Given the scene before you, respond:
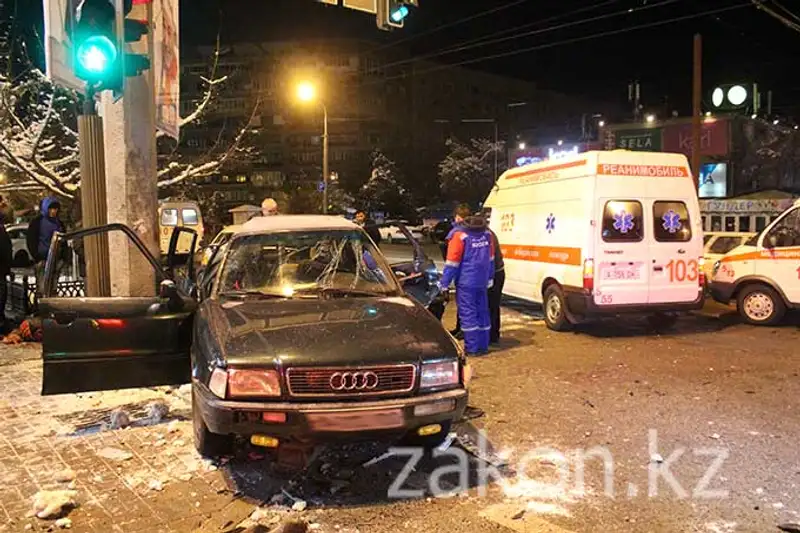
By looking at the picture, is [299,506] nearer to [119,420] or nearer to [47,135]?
[119,420]

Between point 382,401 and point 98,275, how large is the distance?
4243mm

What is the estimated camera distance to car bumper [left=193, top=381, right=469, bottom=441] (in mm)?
4098

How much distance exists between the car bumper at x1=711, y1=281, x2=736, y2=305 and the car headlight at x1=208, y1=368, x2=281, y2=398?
30.2 ft

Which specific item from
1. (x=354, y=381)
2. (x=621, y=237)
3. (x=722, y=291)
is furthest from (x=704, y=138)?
(x=354, y=381)

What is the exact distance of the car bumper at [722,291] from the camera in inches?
436

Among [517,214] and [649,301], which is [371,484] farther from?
[517,214]

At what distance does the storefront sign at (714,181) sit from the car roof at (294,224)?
25.7 m

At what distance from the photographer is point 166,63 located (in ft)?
27.9

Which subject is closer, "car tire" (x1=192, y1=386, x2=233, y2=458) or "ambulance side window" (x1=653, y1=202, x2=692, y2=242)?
"car tire" (x1=192, y1=386, x2=233, y2=458)

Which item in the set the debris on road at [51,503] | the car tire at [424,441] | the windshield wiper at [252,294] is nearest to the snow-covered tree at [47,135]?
the windshield wiper at [252,294]

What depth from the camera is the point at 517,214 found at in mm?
11703

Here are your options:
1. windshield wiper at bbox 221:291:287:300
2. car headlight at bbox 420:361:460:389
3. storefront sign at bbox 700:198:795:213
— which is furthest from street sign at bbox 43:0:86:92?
storefront sign at bbox 700:198:795:213

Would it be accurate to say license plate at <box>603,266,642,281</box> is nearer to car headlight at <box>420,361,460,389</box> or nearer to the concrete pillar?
car headlight at <box>420,361,460,389</box>

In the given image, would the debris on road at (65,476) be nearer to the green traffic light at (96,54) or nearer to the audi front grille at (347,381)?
the audi front grille at (347,381)
